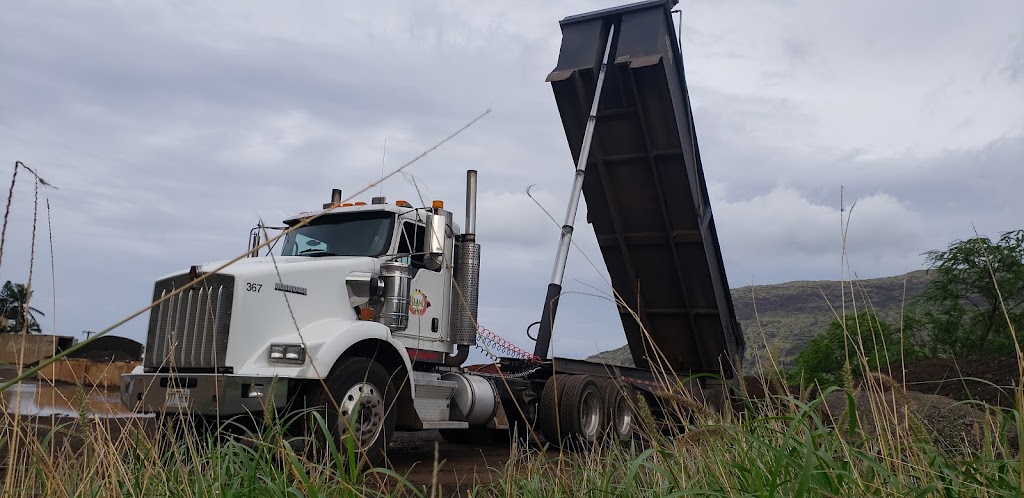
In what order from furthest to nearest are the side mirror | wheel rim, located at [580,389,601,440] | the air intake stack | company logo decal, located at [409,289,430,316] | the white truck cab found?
wheel rim, located at [580,389,601,440], the air intake stack, company logo decal, located at [409,289,430,316], the side mirror, the white truck cab

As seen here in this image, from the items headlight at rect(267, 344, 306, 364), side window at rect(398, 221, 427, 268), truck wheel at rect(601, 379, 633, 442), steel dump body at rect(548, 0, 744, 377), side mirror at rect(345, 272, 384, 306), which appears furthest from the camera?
truck wheel at rect(601, 379, 633, 442)

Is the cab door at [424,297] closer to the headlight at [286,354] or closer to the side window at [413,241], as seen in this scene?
the side window at [413,241]

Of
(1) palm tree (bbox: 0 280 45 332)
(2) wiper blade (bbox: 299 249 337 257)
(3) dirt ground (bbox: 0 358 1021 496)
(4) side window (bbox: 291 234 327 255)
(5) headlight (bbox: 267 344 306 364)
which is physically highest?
(4) side window (bbox: 291 234 327 255)

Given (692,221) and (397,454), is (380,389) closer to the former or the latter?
(397,454)

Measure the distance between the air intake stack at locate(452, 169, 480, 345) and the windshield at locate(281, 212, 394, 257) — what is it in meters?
0.86

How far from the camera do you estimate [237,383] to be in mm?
5969

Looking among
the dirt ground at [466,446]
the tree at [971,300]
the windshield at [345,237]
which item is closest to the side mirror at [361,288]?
the windshield at [345,237]

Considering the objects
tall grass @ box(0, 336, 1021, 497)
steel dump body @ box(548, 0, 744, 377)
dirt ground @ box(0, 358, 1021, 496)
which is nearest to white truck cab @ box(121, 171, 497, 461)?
dirt ground @ box(0, 358, 1021, 496)

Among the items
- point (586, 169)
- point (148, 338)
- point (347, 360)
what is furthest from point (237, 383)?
point (586, 169)

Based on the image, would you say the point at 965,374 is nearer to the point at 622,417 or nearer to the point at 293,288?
the point at 622,417

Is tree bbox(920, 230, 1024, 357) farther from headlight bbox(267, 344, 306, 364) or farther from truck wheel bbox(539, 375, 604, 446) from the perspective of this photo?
headlight bbox(267, 344, 306, 364)

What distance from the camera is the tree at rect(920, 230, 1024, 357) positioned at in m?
16.0

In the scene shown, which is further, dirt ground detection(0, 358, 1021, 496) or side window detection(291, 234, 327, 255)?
side window detection(291, 234, 327, 255)

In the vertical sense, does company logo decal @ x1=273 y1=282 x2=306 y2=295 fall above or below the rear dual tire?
above
